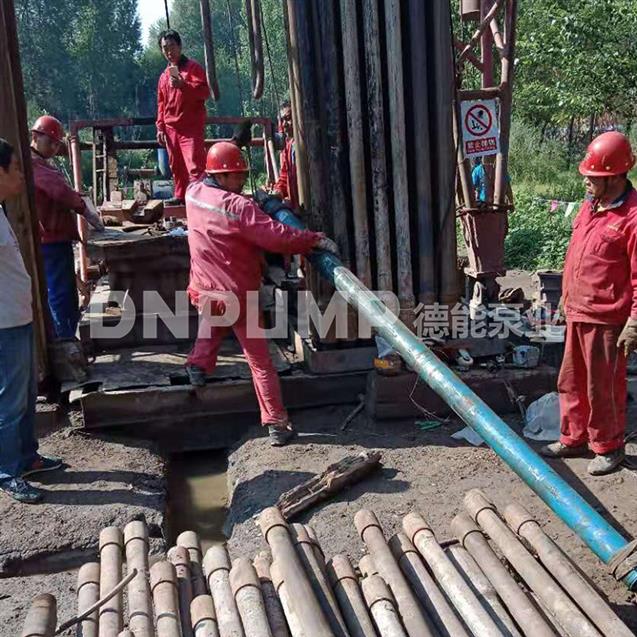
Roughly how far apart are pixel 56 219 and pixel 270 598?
412 cm

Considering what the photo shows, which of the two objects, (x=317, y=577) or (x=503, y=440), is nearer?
(x=317, y=577)

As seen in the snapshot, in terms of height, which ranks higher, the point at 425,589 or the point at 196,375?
the point at 196,375

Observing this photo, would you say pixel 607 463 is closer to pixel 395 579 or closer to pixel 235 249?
pixel 395 579

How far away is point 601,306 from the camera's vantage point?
13.8 feet

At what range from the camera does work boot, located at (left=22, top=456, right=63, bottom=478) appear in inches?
178

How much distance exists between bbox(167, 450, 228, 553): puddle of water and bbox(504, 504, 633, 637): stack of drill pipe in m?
1.96

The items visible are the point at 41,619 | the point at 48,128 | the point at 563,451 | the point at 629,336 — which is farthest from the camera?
the point at 48,128

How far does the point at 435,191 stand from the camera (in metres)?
5.30

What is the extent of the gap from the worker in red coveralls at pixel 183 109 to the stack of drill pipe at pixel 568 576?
16.0 ft

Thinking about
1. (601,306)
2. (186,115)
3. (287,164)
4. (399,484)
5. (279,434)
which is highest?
(186,115)

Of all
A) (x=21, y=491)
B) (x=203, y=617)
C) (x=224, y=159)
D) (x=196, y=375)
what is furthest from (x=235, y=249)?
(x=203, y=617)

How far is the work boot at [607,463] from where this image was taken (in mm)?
4484

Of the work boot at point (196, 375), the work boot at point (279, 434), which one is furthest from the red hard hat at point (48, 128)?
the work boot at point (279, 434)

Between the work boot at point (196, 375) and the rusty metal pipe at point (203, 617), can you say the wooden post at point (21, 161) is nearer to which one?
the work boot at point (196, 375)
